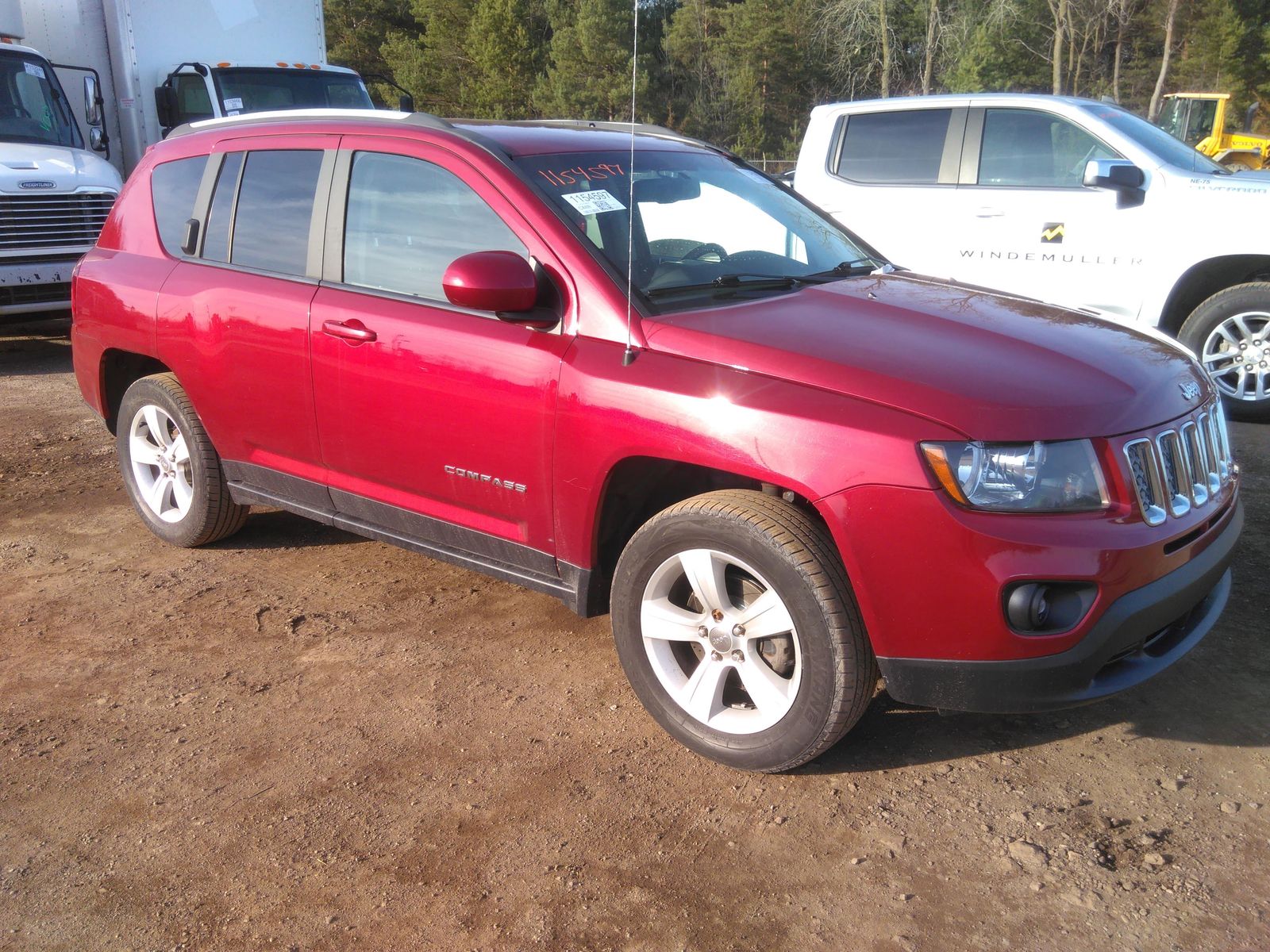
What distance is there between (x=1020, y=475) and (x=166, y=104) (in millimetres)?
11368

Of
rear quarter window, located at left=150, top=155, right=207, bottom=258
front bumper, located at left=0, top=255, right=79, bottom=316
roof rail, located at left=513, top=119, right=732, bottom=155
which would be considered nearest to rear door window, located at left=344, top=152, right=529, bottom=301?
roof rail, located at left=513, top=119, right=732, bottom=155

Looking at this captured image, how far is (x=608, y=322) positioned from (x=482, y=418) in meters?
0.53

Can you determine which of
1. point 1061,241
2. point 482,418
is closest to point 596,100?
point 1061,241

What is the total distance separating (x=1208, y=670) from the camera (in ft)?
11.9

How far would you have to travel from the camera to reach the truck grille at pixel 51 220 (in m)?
9.47

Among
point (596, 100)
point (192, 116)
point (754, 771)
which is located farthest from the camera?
point (596, 100)

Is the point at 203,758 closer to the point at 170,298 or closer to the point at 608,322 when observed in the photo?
the point at 608,322

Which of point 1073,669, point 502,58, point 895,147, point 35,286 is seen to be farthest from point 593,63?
point 1073,669

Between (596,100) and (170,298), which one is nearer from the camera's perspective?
(170,298)

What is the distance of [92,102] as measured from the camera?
1105cm

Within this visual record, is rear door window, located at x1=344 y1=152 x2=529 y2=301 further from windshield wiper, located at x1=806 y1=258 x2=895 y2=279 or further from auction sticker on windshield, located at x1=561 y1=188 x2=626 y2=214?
windshield wiper, located at x1=806 y1=258 x2=895 y2=279

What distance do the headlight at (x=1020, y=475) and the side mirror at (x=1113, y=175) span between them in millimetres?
4393

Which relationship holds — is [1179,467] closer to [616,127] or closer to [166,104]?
[616,127]

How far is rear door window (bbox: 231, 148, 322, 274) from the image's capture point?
13.2 feet
